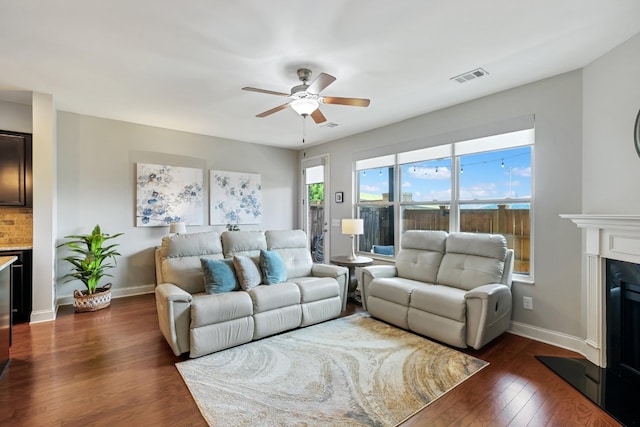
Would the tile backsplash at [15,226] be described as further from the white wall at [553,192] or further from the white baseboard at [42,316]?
the white wall at [553,192]

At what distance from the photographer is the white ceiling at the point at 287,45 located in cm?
201

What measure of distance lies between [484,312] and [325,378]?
1.49 meters

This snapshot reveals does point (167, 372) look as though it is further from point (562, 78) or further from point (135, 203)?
point (562, 78)

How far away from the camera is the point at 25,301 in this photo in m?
3.45

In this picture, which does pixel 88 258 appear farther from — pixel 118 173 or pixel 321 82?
pixel 321 82

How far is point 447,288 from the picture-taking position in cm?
319

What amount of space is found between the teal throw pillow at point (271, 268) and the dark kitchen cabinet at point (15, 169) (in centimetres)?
308

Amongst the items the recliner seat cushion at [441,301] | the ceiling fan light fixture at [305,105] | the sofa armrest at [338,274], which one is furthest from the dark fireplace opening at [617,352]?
the ceiling fan light fixture at [305,105]

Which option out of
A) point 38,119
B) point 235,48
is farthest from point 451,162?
point 38,119

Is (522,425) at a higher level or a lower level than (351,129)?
lower

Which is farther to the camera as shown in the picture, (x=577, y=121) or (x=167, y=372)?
(x=577, y=121)


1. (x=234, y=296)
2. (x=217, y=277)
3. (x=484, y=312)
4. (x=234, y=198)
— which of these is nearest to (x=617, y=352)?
(x=484, y=312)

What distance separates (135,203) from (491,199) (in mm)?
4914

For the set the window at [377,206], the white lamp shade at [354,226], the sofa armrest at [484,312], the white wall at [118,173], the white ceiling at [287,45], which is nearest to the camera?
the white ceiling at [287,45]
